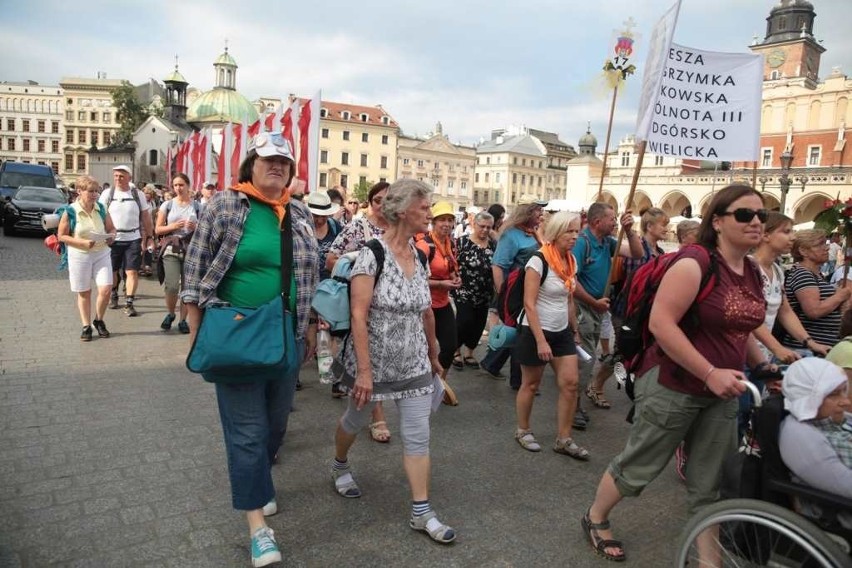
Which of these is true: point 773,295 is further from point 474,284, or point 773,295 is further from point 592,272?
point 474,284

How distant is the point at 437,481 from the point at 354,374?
1.14m

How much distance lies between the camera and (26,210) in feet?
64.7

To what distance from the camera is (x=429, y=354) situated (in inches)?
147

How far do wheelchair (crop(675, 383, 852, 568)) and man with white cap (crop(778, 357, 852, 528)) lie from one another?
4 cm

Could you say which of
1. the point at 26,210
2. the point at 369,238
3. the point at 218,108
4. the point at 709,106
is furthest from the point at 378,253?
the point at 218,108

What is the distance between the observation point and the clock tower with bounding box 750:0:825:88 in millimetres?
81375

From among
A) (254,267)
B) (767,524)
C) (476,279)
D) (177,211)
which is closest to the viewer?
(767,524)

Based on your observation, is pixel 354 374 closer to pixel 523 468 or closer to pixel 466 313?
pixel 523 468

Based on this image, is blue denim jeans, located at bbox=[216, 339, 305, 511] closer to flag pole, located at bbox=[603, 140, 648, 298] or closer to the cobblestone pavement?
the cobblestone pavement

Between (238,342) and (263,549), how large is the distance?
1.01m

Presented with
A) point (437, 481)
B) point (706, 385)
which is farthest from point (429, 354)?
point (706, 385)

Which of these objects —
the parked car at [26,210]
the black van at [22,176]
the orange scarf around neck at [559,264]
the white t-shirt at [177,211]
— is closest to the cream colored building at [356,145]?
the black van at [22,176]

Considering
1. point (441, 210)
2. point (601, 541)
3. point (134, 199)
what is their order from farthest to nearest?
point (134, 199) < point (441, 210) < point (601, 541)

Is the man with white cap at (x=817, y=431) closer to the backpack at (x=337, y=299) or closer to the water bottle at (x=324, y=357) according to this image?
the backpack at (x=337, y=299)
